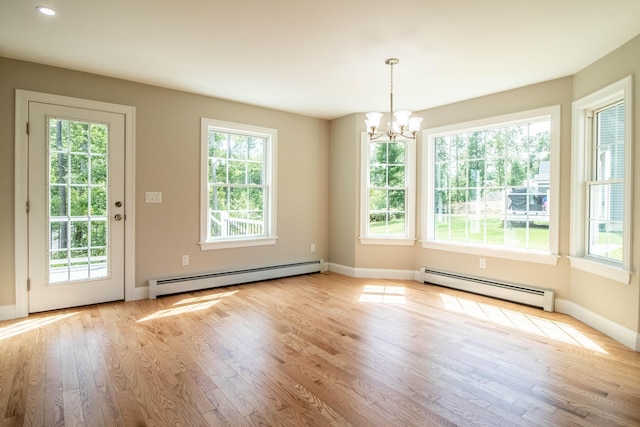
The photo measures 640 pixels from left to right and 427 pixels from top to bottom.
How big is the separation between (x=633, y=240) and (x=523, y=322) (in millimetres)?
1188

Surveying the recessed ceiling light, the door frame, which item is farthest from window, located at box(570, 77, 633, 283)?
the door frame

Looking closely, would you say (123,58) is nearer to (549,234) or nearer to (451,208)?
(451,208)

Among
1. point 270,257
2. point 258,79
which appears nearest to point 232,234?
point 270,257

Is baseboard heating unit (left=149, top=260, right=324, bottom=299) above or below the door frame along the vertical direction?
below

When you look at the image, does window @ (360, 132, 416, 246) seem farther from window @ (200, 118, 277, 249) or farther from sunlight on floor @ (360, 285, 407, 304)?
window @ (200, 118, 277, 249)

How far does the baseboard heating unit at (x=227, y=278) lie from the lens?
427cm

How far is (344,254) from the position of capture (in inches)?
221

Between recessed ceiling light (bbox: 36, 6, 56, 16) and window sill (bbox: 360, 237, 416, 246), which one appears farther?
window sill (bbox: 360, 237, 416, 246)

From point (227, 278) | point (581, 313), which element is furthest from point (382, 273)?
point (581, 313)

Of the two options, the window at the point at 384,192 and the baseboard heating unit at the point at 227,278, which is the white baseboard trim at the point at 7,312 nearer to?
the baseboard heating unit at the point at 227,278

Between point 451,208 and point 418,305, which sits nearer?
point 418,305

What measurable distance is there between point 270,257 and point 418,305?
2.33 metres

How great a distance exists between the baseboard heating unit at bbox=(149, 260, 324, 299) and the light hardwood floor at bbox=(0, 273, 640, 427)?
0.38m

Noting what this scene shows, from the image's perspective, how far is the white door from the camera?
3.55m
